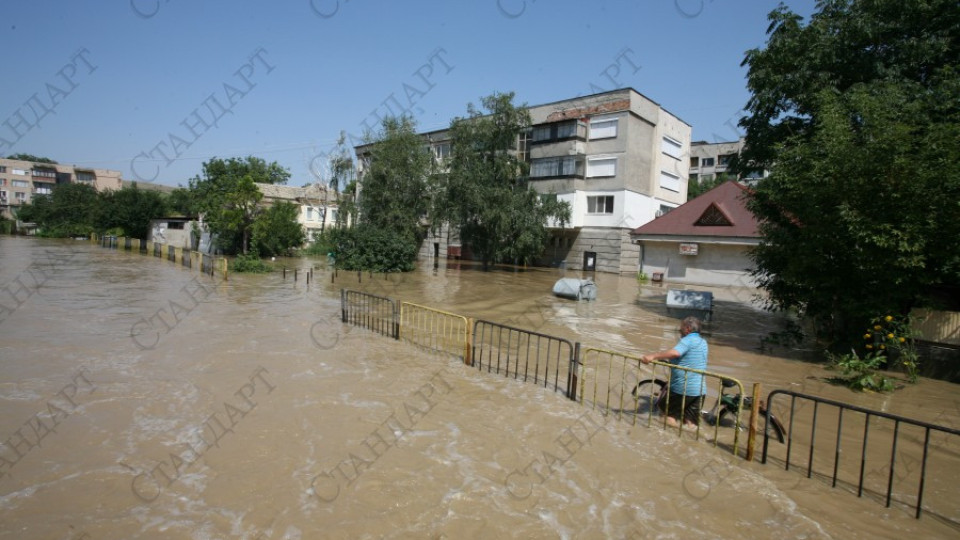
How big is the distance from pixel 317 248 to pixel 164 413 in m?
40.6

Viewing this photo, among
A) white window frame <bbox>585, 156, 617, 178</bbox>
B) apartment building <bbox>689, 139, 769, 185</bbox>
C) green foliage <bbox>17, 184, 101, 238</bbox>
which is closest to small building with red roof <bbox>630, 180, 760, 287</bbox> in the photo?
white window frame <bbox>585, 156, 617, 178</bbox>

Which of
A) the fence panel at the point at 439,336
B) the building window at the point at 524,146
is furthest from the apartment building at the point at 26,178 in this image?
the fence panel at the point at 439,336

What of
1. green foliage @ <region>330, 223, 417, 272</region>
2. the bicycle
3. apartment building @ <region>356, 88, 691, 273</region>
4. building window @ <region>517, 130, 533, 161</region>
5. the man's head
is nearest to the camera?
the bicycle

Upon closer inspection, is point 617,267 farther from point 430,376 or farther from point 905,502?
point 905,502

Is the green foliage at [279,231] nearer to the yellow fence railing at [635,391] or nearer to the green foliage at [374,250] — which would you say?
the green foliage at [374,250]

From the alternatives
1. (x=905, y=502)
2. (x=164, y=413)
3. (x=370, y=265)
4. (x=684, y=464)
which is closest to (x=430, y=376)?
(x=164, y=413)

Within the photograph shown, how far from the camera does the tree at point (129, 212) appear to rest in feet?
164

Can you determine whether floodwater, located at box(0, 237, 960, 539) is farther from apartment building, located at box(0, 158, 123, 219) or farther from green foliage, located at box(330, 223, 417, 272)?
apartment building, located at box(0, 158, 123, 219)

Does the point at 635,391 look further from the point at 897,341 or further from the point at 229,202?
the point at 229,202

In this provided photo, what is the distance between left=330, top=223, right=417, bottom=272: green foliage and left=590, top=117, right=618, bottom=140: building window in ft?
49.2

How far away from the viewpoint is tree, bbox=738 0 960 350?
8477 millimetres

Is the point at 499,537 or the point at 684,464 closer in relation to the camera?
the point at 499,537

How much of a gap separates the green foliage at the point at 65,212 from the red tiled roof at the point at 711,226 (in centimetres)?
5391

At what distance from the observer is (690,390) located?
6180 mm
